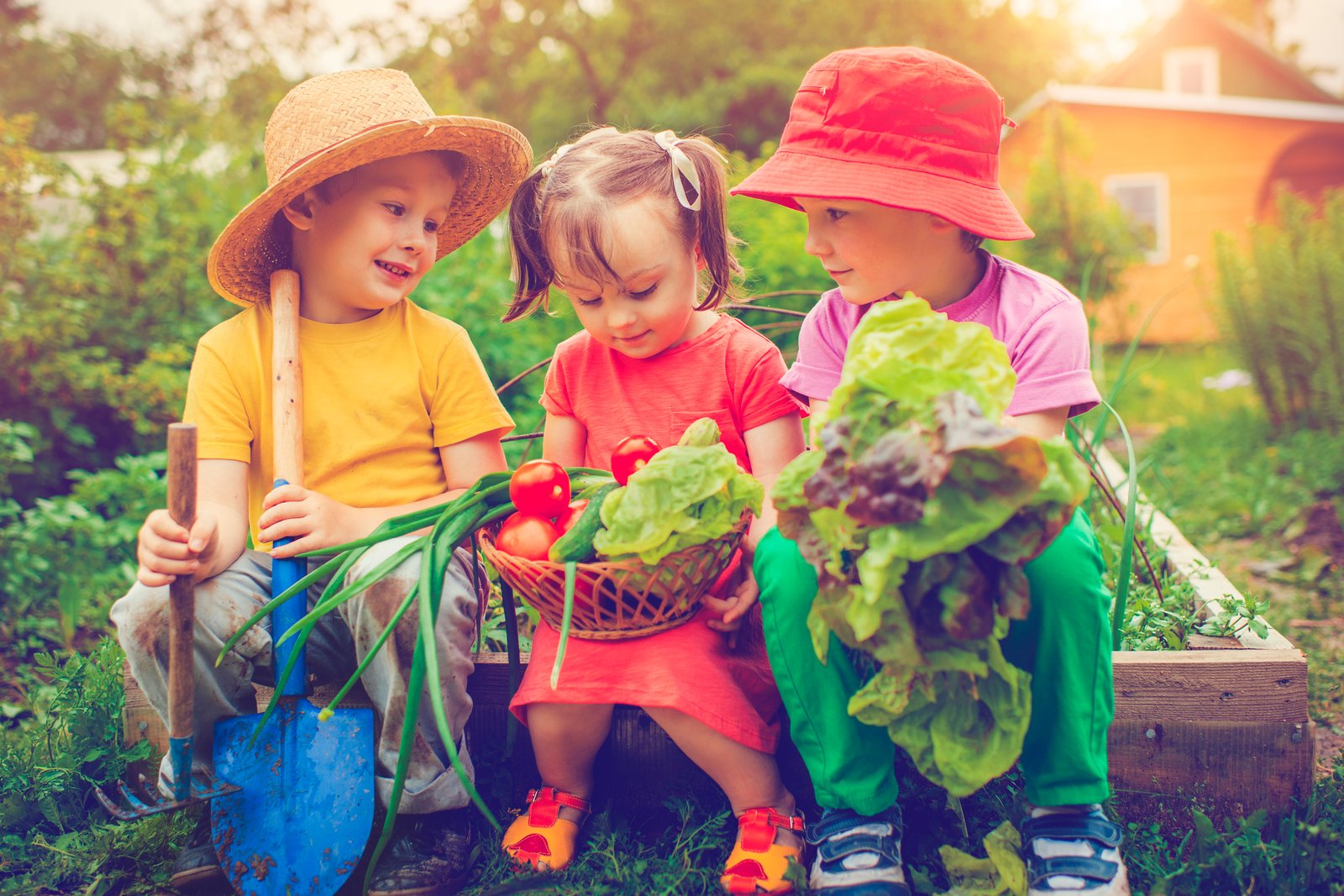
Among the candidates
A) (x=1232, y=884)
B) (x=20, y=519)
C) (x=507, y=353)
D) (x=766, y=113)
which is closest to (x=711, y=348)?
(x=1232, y=884)

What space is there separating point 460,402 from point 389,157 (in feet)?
1.82

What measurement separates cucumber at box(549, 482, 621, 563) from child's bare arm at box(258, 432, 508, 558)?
49 centimetres

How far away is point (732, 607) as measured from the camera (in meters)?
1.88

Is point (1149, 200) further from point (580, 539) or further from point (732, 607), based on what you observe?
point (580, 539)

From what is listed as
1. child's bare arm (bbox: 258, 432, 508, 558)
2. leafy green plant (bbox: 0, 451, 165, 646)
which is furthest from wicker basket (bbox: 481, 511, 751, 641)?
leafy green plant (bbox: 0, 451, 165, 646)

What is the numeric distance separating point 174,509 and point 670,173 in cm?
118

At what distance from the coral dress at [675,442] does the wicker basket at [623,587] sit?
0.06 m

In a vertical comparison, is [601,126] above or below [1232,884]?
above

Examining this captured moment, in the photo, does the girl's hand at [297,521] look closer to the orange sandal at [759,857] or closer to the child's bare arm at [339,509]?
the child's bare arm at [339,509]

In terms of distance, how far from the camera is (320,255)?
213 centimetres

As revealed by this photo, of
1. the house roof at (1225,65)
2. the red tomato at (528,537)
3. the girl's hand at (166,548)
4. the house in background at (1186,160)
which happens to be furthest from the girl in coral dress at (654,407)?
the house roof at (1225,65)

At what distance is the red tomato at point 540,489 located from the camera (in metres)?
1.78

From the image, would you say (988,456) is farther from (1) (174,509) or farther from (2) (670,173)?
(1) (174,509)

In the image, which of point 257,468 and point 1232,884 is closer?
point 1232,884
